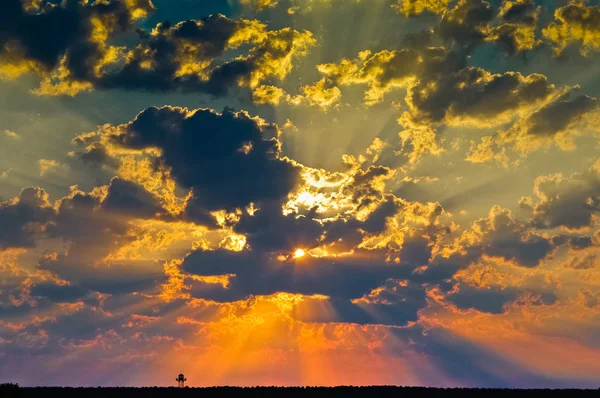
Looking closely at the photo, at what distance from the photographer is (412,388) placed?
137m

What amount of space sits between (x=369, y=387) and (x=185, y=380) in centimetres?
3699
